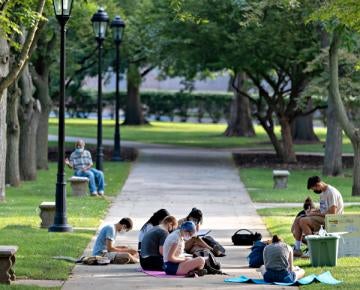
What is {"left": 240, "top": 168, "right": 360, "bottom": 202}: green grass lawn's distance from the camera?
1052 inches

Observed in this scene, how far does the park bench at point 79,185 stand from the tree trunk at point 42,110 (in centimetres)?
895

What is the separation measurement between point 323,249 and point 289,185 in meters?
15.1

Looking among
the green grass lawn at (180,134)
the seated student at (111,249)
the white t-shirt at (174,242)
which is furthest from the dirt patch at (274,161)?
the white t-shirt at (174,242)

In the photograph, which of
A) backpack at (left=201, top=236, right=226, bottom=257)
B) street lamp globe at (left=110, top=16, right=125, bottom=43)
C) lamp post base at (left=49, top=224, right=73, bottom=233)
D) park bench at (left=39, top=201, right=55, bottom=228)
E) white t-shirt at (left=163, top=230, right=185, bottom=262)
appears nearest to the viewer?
white t-shirt at (left=163, top=230, right=185, bottom=262)

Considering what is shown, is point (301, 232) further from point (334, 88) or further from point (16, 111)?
point (16, 111)

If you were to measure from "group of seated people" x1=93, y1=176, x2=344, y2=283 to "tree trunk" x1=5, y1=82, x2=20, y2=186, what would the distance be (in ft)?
40.7

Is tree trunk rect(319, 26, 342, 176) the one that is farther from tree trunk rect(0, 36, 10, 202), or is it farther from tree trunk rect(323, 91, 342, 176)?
tree trunk rect(0, 36, 10, 202)

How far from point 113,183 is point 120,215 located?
7.75 m

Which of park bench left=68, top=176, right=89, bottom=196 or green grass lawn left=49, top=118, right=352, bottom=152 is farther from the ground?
park bench left=68, top=176, right=89, bottom=196

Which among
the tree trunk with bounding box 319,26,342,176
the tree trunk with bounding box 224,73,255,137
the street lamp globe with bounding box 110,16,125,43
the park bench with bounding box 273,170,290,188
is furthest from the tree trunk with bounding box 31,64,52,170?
the tree trunk with bounding box 224,73,255,137

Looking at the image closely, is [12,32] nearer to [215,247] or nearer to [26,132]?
[215,247]

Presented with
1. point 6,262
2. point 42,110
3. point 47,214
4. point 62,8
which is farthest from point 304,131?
point 6,262

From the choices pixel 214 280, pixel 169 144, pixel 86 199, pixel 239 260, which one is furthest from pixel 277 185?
pixel 169 144

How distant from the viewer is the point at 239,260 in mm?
16500
